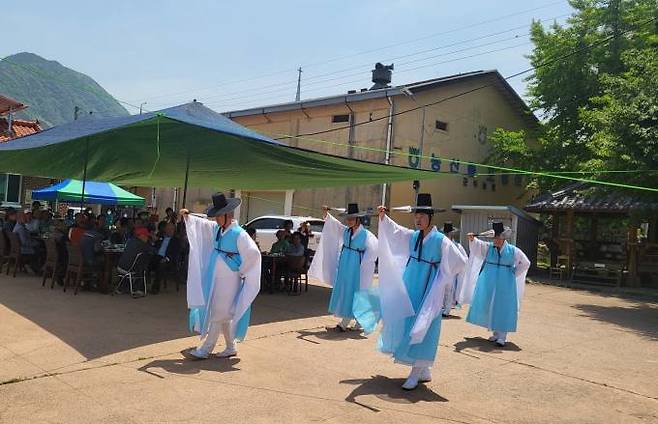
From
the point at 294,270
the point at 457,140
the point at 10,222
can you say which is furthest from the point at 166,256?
the point at 457,140

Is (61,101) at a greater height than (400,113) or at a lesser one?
greater

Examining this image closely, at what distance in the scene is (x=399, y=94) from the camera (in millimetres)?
18500

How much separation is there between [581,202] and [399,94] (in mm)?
6272

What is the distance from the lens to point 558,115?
788 inches

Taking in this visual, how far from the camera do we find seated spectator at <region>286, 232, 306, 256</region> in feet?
34.1

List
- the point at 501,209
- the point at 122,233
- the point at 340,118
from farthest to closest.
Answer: the point at 340,118 → the point at 501,209 → the point at 122,233

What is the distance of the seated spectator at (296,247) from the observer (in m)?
10.4

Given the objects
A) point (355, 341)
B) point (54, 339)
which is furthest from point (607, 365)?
point (54, 339)

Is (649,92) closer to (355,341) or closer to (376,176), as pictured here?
(376,176)

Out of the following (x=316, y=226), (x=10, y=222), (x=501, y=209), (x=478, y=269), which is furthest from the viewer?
(x=501, y=209)

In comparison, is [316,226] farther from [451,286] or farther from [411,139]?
[451,286]

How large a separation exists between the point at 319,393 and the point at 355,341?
222cm

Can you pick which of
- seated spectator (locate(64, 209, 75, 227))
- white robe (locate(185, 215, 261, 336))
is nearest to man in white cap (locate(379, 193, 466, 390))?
white robe (locate(185, 215, 261, 336))

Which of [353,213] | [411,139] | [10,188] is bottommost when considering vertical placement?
[353,213]
